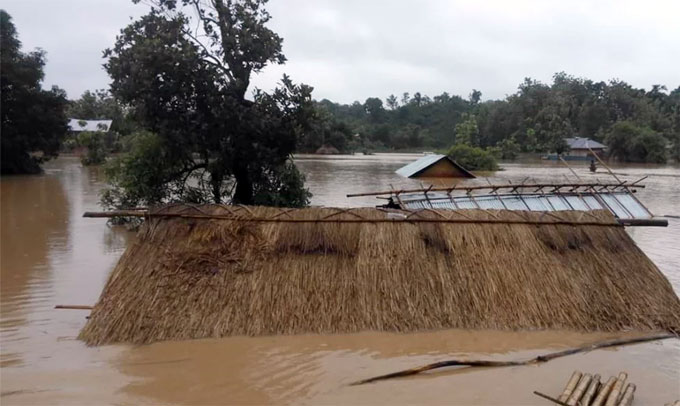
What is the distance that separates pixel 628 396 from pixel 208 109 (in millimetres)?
8225

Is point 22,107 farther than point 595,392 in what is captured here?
Yes

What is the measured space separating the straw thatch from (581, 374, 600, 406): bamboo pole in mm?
1356

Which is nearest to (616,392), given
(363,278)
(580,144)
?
(363,278)

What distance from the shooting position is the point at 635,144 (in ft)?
148

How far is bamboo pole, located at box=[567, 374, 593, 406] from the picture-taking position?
13.4 ft

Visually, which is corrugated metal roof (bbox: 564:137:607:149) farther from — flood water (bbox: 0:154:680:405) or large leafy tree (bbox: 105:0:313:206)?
flood water (bbox: 0:154:680:405)

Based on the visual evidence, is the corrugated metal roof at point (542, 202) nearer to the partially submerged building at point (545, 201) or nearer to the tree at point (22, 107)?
the partially submerged building at point (545, 201)

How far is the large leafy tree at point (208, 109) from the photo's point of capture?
9602 mm

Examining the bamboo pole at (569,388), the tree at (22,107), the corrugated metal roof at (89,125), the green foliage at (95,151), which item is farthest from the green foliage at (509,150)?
the bamboo pole at (569,388)

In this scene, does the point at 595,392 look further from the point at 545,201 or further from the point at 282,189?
the point at 282,189

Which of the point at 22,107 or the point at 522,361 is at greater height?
the point at 22,107

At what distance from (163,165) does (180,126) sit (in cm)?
116

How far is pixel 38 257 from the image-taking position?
32.0 feet

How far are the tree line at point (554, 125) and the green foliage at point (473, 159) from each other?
10.7 metres
